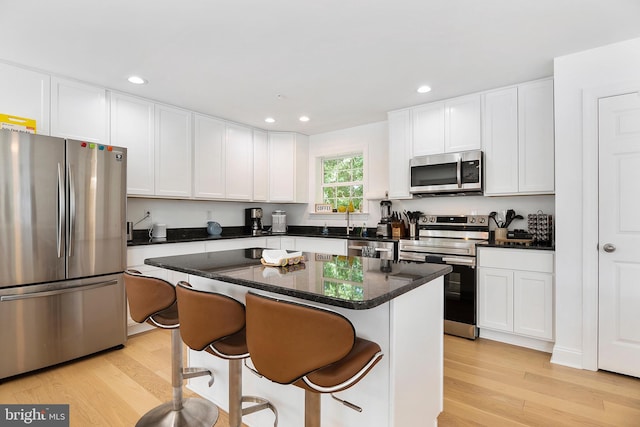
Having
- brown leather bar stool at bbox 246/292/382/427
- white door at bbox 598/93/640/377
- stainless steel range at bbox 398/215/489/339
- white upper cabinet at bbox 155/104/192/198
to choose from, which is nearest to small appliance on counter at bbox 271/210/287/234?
white upper cabinet at bbox 155/104/192/198

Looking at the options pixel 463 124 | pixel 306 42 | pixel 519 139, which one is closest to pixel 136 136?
pixel 306 42

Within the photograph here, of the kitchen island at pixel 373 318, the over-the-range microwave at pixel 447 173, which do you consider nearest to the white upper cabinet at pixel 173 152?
the kitchen island at pixel 373 318

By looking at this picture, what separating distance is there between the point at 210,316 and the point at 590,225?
2896mm

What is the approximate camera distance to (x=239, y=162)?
463 cm

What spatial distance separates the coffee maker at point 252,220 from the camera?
16.5ft

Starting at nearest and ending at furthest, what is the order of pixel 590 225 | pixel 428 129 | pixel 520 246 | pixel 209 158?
pixel 590 225, pixel 520 246, pixel 428 129, pixel 209 158

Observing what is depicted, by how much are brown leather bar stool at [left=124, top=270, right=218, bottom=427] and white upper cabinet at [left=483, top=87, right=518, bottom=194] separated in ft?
10.3

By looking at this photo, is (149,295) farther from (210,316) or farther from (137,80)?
(137,80)

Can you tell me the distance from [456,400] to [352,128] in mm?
3730

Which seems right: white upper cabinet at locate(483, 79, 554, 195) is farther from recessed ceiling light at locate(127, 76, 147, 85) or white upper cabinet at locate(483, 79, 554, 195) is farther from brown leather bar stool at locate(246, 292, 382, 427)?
recessed ceiling light at locate(127, 76, 147, 85)

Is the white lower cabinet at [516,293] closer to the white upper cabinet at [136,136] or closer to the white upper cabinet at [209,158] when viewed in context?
the white upper cabinet at [209,158]

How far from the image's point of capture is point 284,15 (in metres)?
2.12

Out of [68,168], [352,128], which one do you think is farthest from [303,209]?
[68,168]

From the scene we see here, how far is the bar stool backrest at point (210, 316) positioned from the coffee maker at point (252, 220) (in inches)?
138
